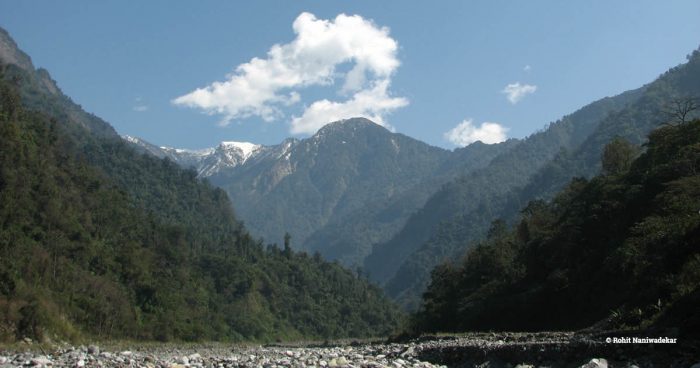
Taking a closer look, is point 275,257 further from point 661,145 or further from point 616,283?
point 616,283

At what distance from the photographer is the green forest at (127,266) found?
6838 centimetres

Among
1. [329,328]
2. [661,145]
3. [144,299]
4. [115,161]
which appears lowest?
[329,328]

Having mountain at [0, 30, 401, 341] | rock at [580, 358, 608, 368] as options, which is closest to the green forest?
mountain at [0, 30, 401, 341]

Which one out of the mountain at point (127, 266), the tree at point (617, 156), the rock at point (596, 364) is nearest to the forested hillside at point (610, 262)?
the tree at point (617, 156)

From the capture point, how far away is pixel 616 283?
1391 inches

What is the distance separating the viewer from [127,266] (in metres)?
91.1

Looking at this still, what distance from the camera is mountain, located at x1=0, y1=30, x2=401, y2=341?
68438 millimetres

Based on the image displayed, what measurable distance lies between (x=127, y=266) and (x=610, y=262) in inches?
2832

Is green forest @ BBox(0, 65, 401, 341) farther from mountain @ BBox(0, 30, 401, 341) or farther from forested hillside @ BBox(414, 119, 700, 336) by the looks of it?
forested hillside @ BBox(414, 119, 700, 336)

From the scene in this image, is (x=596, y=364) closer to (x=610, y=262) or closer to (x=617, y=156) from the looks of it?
(x=610, y=262)

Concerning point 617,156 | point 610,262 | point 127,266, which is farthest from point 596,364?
point 127,266

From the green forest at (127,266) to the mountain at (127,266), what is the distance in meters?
0.22

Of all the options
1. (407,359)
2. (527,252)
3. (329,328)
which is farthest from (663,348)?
(329,328)

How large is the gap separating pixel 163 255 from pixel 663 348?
105437 millimetres
